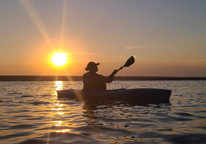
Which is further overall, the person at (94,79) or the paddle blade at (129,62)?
the paddle blade at (129,62)

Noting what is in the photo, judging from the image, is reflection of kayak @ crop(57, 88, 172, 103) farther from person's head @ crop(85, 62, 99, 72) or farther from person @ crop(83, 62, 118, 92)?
person's head @ crop(85, 62, 99, 72)

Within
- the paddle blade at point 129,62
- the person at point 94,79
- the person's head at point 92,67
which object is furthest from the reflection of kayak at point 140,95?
the paddle blade at point 129,62

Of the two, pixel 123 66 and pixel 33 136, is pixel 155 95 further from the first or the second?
pixel 33 136

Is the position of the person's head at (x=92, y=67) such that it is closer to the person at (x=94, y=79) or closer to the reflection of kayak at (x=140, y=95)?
the person at (x=94, y=79)

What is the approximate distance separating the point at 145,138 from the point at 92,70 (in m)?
6.57

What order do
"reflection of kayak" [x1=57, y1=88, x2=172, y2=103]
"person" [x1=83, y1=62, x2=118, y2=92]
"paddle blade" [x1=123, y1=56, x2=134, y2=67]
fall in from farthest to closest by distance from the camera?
1. "paddle blade" [x1=123, y1=56, x2=134, y2=67]
2. "person" [x1=83, y1=62, x2=118, y2=92]
3. "reflection of kayak" [x1=57, y1=88, x2=172, y2=103]

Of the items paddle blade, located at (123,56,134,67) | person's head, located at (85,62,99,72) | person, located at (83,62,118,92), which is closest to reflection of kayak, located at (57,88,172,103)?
person, located at (83,62,118,92)

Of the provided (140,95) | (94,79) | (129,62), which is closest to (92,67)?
(94,79)

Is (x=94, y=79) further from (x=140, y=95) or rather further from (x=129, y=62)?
(x=140, y=95)

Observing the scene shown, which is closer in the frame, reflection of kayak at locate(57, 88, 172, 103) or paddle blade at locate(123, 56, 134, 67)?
reflection of kayak at locate(57, 88, 172, 103)

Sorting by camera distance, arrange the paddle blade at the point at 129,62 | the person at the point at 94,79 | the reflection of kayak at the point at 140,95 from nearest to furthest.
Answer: the reflection of kayak at the point at 140,95 → the person at the point at 94,79 → the paddle blade at the point at 129,62

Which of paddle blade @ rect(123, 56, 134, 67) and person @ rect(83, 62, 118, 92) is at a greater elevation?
paddle blade @ rect(123, 56, 134, 67)

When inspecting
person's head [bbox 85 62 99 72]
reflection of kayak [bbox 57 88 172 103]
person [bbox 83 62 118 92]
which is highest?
person's head [bbox 85 62 99 72]

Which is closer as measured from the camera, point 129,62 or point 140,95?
point 140,95
